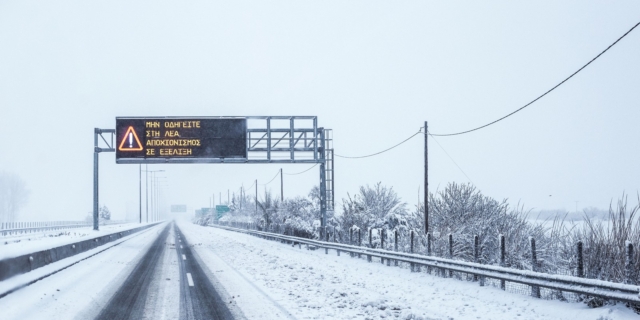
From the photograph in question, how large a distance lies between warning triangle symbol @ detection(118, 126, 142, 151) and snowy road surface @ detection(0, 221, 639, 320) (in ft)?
35.7

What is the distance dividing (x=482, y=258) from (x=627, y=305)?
32.8 ft

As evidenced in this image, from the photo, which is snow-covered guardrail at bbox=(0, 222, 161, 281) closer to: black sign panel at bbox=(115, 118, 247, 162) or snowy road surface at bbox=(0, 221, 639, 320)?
snowy road surface at bbox=(0, 221, 639, 320)

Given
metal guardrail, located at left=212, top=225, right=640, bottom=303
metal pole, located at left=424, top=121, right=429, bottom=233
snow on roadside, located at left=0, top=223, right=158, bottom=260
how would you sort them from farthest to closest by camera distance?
metal pole, located at left=424, top=121, right=429, bottom=233 → snow on roadside, located at left=0, top=223, right=158, bottom=260 → metal guardrail, located at left=212, top=225, right=640, bottom=303

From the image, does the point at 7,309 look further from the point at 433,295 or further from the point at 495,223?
the point at 495,223

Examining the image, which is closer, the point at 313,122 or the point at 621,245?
the point at 621,245

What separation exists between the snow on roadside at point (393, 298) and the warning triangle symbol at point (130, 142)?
1313 cm

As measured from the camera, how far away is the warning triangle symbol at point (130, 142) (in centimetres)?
2573

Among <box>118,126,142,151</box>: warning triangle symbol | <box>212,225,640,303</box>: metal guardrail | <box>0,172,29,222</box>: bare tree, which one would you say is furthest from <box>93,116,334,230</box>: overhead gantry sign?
<box>0,172,29,222</box>: bare tree

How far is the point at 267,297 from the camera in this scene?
1016cm

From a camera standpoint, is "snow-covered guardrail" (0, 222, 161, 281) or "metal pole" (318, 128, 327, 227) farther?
"metal pole" (318, 128, 327, 227)

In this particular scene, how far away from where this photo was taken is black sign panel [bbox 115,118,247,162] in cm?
2575

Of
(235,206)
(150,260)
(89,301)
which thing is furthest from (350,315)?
(235,206)

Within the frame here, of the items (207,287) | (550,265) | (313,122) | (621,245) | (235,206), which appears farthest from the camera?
(235,206)

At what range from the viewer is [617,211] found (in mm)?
9875
